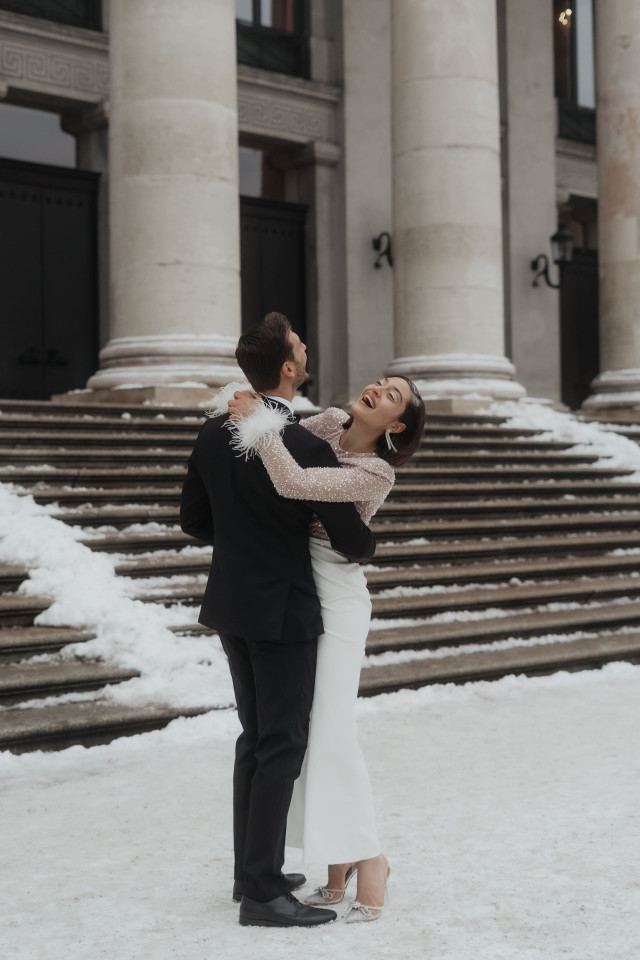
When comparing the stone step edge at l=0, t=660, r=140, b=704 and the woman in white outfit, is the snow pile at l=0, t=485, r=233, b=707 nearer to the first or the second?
the stone step edge at l=0, t=660, r=140, b=704

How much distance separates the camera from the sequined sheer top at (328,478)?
135 inches

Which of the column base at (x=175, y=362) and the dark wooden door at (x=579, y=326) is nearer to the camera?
the column base at (x=175, y=362)

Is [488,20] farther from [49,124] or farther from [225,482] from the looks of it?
[225,482]

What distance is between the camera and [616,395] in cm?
1697

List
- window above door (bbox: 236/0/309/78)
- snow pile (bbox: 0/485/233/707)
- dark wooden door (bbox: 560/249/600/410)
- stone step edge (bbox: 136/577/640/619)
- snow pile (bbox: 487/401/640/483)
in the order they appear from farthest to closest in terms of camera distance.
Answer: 1. dark wooden door (bbox: 560/249/600/410)
2. window above door (bbox: 236/0/309/78)
3. snow pile (bbox: 487/401/640/483)
4. stone step edge (bbox: 136/577/640/619)
5. snow pile (bbox: 0/485/233/707)

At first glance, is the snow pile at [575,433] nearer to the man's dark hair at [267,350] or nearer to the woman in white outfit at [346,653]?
the woman in white outfit at [346,653]

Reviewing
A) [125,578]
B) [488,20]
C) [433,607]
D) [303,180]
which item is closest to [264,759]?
[125,578]

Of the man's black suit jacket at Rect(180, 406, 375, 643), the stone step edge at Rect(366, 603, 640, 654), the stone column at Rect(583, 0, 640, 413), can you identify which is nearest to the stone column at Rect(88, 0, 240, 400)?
the stone step edge at Rect(366, 603, 640, 654)

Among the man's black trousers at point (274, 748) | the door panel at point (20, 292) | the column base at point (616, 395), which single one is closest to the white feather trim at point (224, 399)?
the man's black trousers at point (274, 748)

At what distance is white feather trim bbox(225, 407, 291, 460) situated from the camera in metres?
3.47

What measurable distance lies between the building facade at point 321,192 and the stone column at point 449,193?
0.03m

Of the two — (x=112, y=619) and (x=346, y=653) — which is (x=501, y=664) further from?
(x=346, y=653)

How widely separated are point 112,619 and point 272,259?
39.1 feet

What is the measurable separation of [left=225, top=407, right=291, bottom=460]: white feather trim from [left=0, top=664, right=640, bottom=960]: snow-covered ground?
142 centimetres
